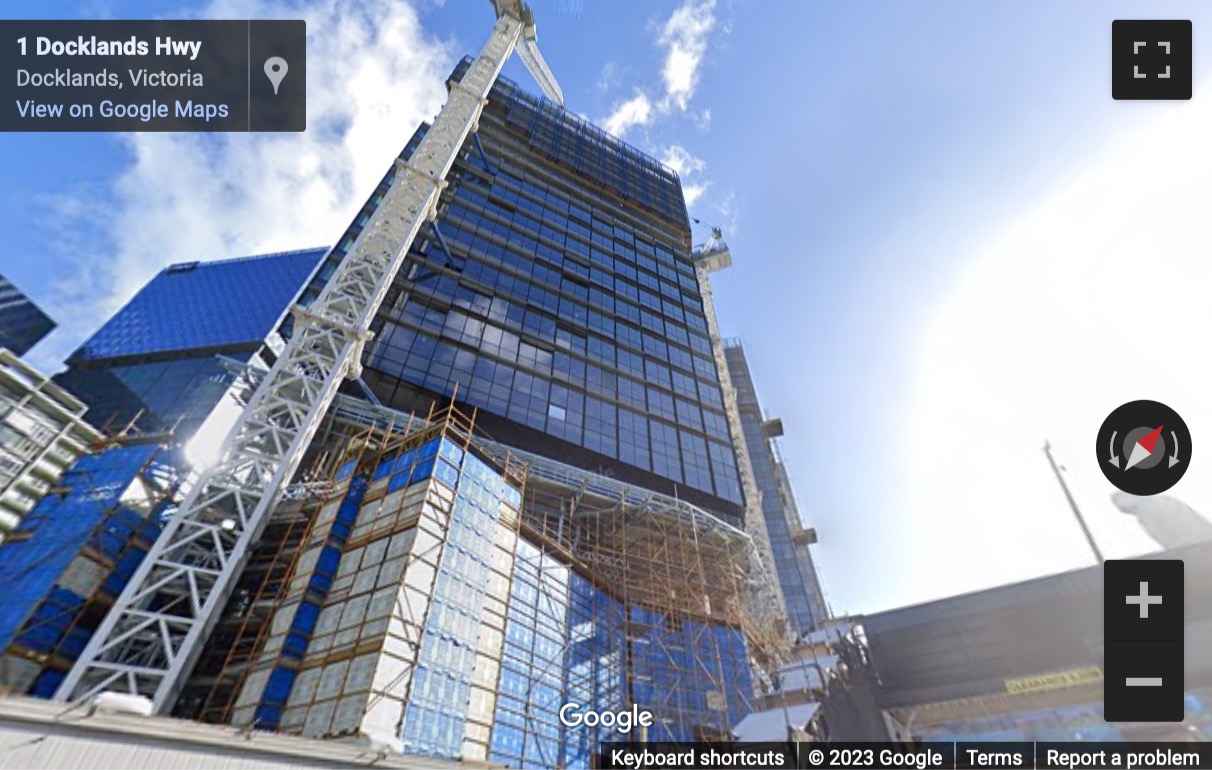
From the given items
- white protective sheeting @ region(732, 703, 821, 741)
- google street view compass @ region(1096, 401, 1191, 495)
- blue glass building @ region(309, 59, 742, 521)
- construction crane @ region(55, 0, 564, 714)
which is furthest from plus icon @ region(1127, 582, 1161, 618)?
blue glass building @ region(309, 59, 742, 521)

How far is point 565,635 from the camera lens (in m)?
21.7

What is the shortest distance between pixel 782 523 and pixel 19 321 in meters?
67.1

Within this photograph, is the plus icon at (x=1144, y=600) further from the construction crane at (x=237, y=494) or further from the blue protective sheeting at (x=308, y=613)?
the construction crane at (x=237, y=494)

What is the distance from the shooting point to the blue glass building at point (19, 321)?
33219mm

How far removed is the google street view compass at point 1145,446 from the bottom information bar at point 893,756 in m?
7.39

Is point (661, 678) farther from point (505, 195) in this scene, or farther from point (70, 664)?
point (505, 195)

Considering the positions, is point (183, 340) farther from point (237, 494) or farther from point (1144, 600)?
point (1144, 600)

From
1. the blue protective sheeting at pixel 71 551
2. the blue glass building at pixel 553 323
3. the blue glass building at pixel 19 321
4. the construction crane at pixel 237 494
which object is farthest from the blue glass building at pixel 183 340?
the blue glass building at pixel 19 321

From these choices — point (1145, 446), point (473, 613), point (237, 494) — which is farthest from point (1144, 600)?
point (237, 494)

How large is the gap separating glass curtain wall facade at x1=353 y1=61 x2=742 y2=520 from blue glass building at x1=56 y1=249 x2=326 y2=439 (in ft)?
18.3

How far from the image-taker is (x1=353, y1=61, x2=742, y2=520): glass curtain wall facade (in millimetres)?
31203

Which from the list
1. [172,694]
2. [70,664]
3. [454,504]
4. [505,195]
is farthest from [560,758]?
[505,195]

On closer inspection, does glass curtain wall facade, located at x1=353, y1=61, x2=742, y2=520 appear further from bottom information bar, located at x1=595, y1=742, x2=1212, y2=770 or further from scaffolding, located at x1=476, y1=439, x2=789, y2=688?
bottom information bar, located at x1=595, y1=742, x2=1212, y2=770

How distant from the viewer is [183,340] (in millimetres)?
29984
